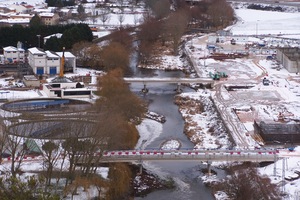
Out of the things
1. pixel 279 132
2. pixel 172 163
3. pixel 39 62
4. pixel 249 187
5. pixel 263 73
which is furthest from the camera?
pixel 263 73

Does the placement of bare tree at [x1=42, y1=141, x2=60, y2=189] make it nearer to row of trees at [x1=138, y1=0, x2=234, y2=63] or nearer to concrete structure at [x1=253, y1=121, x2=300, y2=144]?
concrete structure at [x1=253, y1=121, x2=300, y2=144]

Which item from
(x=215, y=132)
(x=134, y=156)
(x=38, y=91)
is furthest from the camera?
(x=38, y=91)

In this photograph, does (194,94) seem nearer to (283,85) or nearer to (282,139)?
(283,85)

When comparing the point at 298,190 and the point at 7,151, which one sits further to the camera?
the point at 7,151

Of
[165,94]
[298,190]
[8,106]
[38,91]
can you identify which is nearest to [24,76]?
[38,91]

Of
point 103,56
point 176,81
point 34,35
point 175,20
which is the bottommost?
point 176,81

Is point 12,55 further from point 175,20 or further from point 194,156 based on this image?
point 194,156

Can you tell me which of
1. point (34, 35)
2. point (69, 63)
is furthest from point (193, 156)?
point (34, 35)
